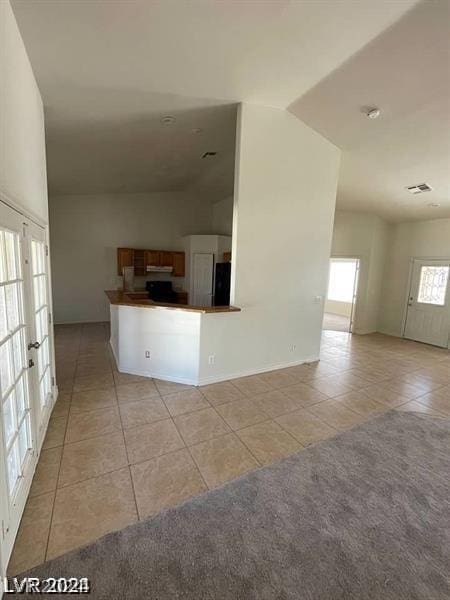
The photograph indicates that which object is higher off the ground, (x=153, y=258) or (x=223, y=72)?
(x=223, y=72)

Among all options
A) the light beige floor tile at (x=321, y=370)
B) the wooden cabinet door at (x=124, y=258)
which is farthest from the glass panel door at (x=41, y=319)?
the wooden cabinet door at (x=124, y=258)

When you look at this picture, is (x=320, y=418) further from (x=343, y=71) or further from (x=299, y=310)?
(x=343, y=71)

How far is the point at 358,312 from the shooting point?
6844 mm

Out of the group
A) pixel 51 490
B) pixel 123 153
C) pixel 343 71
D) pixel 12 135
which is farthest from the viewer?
pixel 123 153

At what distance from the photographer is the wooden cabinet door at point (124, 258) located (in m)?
6.77

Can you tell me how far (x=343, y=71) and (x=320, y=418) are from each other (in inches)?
141

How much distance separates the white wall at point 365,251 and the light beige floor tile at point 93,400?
599 cm

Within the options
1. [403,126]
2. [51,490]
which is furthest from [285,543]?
[403,126]

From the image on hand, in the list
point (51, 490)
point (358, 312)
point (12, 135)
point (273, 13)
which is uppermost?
point (273, 13)

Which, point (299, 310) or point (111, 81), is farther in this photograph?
point (299, 310)

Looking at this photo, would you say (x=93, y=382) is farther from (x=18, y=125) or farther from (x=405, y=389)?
(x=405, y=389)

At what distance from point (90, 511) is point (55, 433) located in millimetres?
1043

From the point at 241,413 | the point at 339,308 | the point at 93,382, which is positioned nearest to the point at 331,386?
the point at 241,413

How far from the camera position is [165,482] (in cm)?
197
